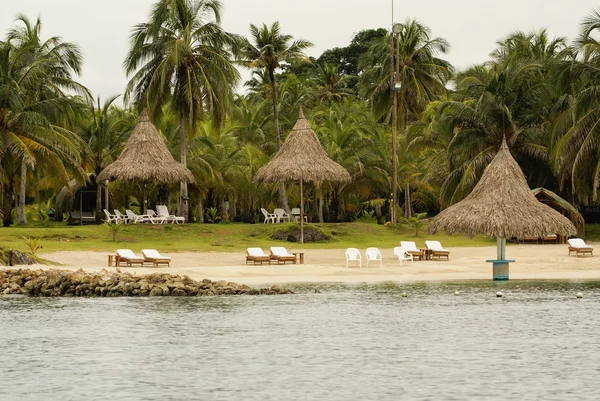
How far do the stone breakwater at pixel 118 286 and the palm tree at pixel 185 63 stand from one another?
15529 mm

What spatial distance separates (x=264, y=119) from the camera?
5341 cm

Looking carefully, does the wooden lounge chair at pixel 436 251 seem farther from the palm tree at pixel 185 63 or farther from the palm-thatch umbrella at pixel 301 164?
the palm tree at pixel 185 63

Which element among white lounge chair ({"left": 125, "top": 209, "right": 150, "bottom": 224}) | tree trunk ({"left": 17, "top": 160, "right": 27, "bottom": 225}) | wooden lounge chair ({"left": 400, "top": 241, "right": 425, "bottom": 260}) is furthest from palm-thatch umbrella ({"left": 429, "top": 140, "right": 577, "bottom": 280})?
tree trunk ({"left": 17, "top": 160, "right": 27, "bottom": 225})

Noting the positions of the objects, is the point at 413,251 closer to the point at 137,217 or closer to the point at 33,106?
the point at 137,217

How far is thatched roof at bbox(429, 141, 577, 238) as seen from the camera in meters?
27.8

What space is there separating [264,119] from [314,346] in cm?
3602

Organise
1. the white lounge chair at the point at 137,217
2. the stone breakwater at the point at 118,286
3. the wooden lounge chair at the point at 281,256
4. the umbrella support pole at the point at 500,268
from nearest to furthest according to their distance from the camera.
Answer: the stone breakwater at the point at 118,286
the umbrella support pole at the point at 500,268
the wooden lounge chair at the point at 281,256
the white lounge chair at the point at 137,217

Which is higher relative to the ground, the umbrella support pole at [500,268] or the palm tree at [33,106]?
the palm tree at [33,106]

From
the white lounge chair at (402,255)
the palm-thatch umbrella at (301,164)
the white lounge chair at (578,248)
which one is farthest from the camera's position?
the palm-thatch umbrella at (301,164)

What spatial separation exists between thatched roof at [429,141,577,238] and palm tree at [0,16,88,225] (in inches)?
627

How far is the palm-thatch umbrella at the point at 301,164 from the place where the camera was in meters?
37.1

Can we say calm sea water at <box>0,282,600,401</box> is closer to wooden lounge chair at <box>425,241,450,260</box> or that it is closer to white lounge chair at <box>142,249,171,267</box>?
white lounge chair at <box>142,249,171,267</box>

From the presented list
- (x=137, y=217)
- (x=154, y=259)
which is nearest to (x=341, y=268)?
(x=154, y=259)

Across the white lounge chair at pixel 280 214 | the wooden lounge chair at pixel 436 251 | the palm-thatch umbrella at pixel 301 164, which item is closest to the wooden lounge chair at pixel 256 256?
the wooden lounge chair at pixel 436 251
